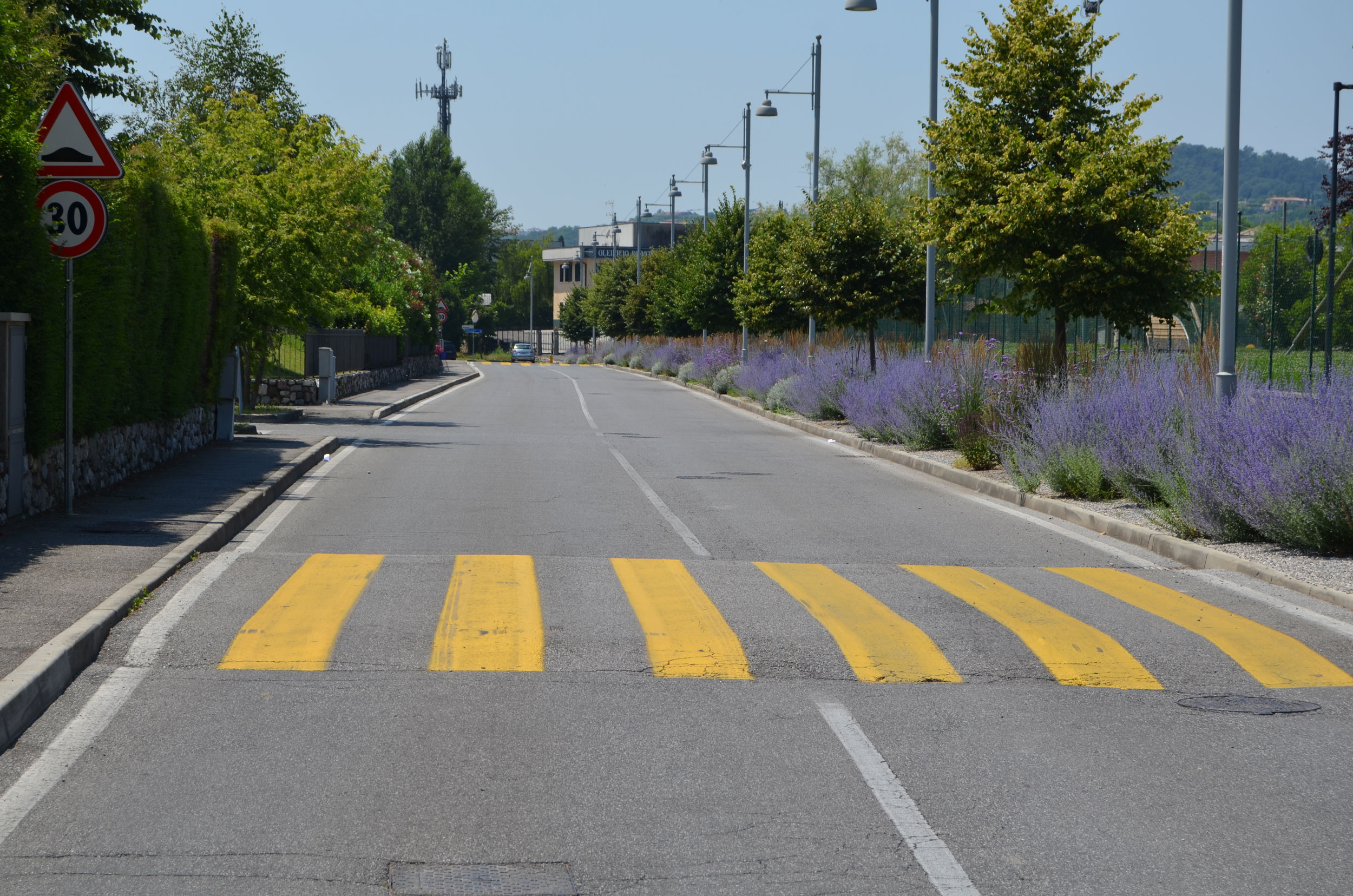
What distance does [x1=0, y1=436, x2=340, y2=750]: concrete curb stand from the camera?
5.57 metres

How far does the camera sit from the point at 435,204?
337ft

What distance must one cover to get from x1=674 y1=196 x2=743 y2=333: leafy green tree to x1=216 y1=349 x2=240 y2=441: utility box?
31851 millimetres

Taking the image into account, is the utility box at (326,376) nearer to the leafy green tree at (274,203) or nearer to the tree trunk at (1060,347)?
the leafy green tree at (274,203)

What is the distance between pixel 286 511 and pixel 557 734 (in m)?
7.80

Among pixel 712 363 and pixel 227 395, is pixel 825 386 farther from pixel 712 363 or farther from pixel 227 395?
pixel 712 363

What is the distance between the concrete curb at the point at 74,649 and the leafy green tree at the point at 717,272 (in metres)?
40.3

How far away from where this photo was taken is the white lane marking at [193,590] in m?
6.90

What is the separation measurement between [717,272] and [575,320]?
58.7 m

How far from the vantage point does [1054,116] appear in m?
18.7

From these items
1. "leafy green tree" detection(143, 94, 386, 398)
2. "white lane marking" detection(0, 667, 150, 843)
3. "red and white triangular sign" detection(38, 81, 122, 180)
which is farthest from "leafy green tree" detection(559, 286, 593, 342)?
"white lane marking" detection(0, 667, 150, 843)

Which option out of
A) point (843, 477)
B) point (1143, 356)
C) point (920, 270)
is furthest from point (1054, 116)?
point (920, 270)

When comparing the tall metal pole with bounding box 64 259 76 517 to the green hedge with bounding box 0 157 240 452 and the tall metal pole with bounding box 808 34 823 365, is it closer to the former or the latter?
the green hedge with bounding box 0 157 240 452

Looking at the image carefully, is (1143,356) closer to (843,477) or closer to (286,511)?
(843,477)

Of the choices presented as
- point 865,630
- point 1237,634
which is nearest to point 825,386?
point 1237,634
